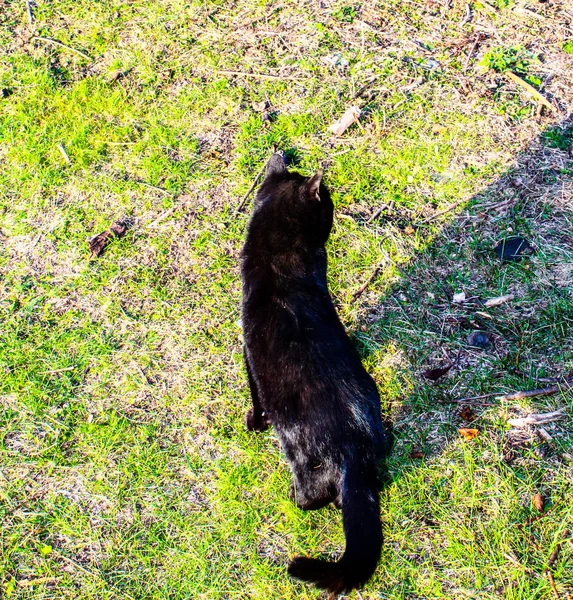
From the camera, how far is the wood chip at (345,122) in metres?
4.25

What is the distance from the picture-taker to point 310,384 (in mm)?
2662

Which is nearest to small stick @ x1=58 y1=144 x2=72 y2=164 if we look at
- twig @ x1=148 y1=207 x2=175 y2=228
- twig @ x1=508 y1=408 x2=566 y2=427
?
twig @ x1=148 y1=207 x2=175 y2=228

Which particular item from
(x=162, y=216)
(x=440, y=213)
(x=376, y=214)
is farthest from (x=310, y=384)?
(x=162, y=216)

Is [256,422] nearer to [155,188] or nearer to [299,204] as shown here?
[299,204]

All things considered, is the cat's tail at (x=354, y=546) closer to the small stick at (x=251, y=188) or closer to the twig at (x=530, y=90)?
the small stick at (x=251, y=188)

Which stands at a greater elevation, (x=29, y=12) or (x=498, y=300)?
(x=29, y=12)

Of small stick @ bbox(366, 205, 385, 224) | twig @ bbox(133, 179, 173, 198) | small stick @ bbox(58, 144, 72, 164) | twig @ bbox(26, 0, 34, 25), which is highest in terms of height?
twig @ bbox(26, 0, 34, 25)

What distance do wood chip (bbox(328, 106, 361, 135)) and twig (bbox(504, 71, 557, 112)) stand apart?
1168 mm

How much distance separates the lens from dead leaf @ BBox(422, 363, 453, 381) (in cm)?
331

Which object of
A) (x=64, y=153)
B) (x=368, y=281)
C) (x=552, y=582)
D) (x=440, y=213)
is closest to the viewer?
(x=552, y=582)

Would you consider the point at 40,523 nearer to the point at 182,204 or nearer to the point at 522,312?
the point at 182,204

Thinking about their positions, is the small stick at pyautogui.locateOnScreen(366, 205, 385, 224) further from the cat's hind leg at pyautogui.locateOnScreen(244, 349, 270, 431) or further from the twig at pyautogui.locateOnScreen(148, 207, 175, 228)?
the cat's hind leg at pyautogui.locateOnScreen(244, 349, 270, 431)

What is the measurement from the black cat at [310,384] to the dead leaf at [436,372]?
1.39ft

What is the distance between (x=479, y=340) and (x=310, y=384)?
1244 millimetres
